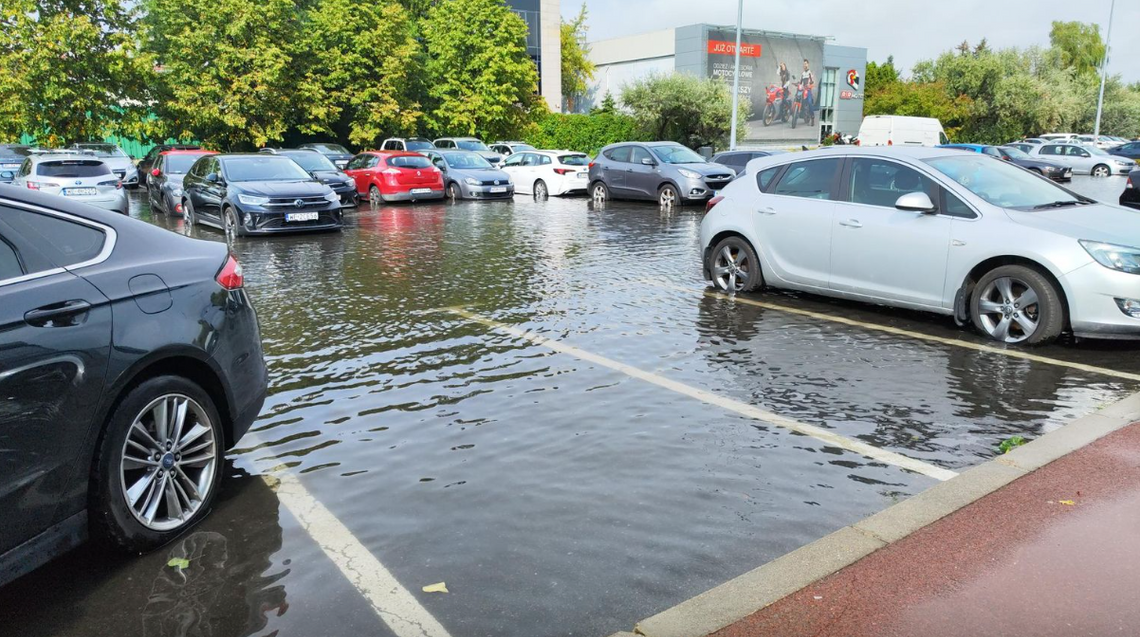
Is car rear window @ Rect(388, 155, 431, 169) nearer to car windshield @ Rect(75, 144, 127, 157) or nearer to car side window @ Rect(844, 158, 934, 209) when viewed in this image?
car windshield @ Rect(75, 144, 127, 157)

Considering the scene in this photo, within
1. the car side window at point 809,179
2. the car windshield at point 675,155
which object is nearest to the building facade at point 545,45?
the car windshield at point 675,155

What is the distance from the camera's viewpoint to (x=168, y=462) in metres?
4.08

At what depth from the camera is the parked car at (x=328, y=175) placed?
21266mm

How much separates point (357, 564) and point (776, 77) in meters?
76.9

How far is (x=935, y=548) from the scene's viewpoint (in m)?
3.90

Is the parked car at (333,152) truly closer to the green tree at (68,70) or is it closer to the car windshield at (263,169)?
the green tree at (68,70)

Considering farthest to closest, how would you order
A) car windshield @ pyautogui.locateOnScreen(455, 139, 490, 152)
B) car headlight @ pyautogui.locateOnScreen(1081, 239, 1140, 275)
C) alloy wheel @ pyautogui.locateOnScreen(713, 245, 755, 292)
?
1. car windshield @ pyautogui.locateOnScreen(455, 139, 490, 152)
2. alloy wheel @ pyautogui.locateOnScreen(713, 245, 755, 292)
3. car headlight @ pyautogui.locateOnScreen(1081, 239, 1140, 275)

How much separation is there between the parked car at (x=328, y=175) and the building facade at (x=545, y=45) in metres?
44.7

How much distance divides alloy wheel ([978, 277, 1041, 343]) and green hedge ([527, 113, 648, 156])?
4026 cm

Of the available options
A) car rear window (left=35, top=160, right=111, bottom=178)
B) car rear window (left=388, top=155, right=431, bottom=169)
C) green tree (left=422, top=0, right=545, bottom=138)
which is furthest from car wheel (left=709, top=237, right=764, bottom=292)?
green tree (left=422, top=0, right=545, bottom=138)

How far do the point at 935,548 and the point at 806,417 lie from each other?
1987mm

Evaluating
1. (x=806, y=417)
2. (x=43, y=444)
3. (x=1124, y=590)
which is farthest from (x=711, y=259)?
(x=43, y=444)

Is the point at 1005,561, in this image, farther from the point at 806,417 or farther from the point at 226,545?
the point at 226,545

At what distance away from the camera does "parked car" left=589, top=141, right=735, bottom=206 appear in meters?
22.8
